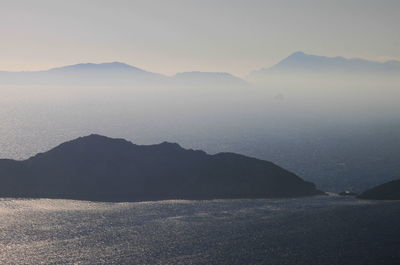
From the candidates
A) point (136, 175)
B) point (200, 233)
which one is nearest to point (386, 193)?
point (200, 233)

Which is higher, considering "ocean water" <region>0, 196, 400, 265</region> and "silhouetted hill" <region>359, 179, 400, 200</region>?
"silhouetted hill" <region>359, 179, 400, 200</region>

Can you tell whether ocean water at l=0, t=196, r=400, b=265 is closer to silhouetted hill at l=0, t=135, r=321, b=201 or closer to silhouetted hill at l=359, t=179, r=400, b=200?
silhouetted hill at l=0, t=135, r=321, b=201

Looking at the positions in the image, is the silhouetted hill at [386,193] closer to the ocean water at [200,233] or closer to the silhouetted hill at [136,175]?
the ocean water at [200,233]

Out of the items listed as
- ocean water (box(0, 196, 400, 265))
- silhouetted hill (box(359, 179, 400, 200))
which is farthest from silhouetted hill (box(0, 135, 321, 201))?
silhouetted hill (box(359, 179, 400, 200))

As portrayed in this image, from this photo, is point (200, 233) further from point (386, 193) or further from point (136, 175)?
point (386, 193)

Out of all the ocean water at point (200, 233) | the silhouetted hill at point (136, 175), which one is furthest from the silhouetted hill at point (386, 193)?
the silhouetted hill at point (136, 175)

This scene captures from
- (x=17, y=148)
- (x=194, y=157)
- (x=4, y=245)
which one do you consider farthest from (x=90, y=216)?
(x=17, y=148)
